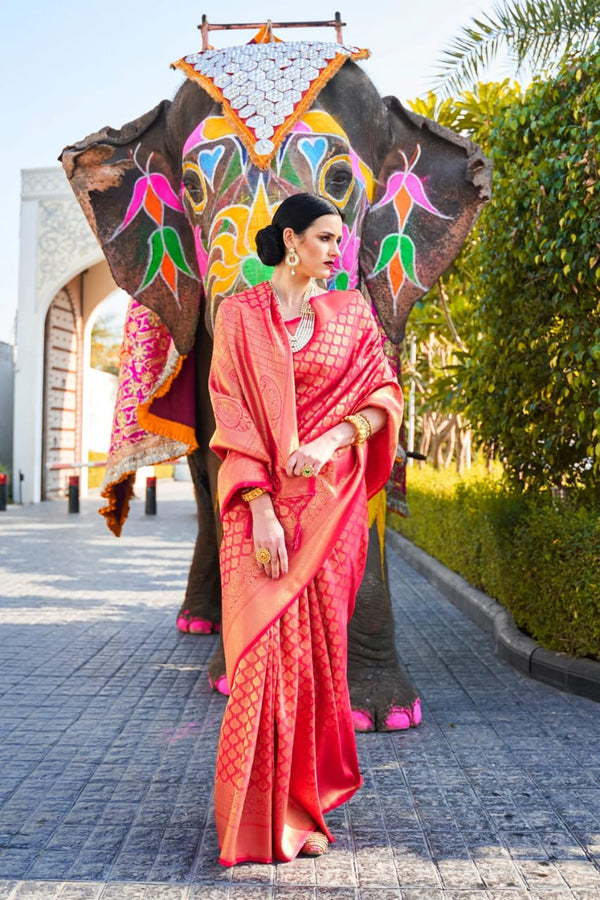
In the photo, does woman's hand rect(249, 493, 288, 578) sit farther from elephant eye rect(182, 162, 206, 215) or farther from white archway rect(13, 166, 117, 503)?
white archway rect(13, 166, 117, 503)

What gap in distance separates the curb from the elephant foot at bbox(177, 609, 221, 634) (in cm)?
167

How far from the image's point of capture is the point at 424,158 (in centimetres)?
450

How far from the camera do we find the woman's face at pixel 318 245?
2.93m

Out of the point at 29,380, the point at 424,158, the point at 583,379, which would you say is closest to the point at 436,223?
the point at 424,158

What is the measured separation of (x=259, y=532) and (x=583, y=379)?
2.49 m

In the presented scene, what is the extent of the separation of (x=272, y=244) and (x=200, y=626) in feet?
11.8

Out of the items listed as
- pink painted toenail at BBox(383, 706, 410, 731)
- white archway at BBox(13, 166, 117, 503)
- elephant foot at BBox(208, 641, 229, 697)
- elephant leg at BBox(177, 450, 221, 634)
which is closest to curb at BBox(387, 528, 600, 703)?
pink painted toenail at BBox(383, 706, 410, 731)

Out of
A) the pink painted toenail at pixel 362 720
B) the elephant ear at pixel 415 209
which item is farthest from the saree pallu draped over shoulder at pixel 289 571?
the elephant ear at pixel 415 209

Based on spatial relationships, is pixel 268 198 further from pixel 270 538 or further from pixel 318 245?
pixel 270 538

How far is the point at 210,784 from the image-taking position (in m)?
3.41

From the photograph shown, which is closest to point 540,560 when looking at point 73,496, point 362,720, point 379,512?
point 379,512

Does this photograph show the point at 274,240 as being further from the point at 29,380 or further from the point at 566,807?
the point at 29,380

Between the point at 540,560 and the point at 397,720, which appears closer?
the point at 397,720

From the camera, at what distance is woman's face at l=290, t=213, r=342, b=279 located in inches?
115
